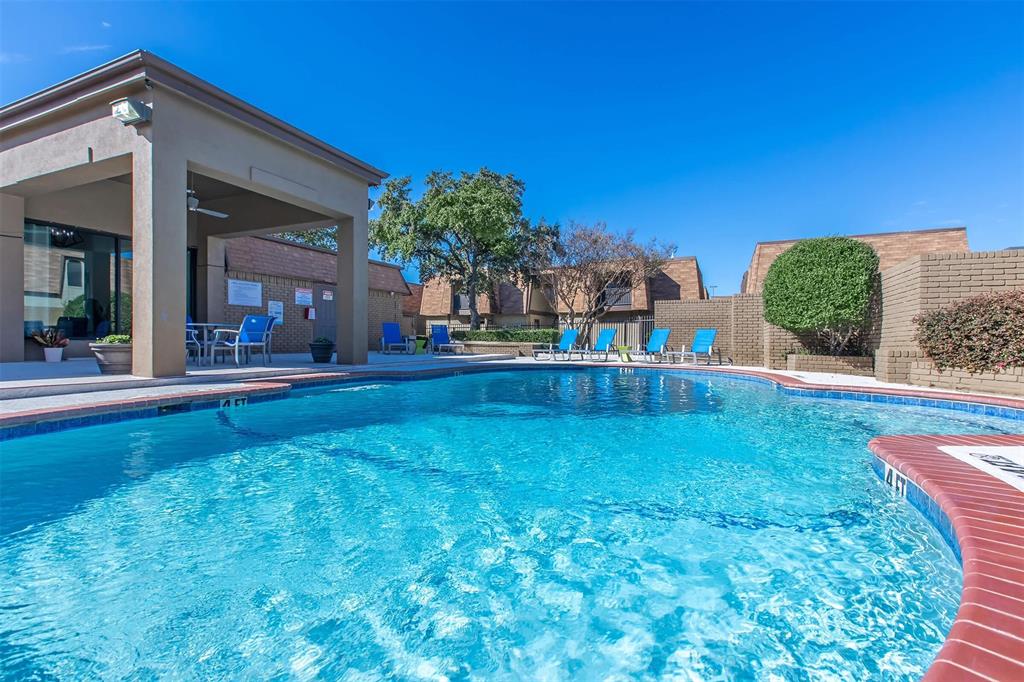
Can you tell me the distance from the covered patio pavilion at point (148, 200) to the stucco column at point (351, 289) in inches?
1.0

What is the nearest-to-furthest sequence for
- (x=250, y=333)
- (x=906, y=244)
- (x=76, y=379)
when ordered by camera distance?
(x=76, y=379)
(x=250, y=333)
(x=906, y=244)

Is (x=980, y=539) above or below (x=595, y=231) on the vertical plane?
below

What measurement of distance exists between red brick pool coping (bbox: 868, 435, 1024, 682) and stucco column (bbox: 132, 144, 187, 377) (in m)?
8.17

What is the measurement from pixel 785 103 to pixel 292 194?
14.8 m

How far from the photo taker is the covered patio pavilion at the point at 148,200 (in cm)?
648

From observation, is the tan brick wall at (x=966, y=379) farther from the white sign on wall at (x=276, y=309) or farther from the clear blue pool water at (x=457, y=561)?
the white sign on wall at (x=276, y=309)

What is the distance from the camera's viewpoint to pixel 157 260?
648 cm

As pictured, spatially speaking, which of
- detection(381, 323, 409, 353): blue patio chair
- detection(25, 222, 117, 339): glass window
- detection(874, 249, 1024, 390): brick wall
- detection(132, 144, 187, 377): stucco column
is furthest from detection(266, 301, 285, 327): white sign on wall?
detection(874, 249, 1024, 390): brick wall

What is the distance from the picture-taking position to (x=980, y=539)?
68.0 inches

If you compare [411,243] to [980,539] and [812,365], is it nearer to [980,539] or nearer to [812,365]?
[812,365]

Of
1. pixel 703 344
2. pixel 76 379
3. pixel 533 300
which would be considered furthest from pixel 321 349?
pixel 533 300

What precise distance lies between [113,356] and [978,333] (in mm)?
12925

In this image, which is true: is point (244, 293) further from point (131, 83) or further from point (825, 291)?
point (825, 291)

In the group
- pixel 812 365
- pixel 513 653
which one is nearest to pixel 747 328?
pixel 812 365
